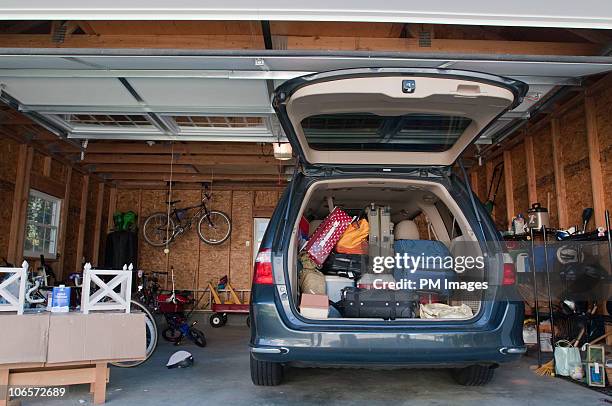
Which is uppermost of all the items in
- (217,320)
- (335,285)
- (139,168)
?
(139,168)

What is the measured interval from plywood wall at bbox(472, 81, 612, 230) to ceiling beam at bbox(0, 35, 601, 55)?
0.94 metres

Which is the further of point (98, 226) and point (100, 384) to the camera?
point (98, 226)

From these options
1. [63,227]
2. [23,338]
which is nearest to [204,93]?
[23,338]

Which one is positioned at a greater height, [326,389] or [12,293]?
[12,293]

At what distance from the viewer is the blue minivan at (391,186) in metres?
2.39

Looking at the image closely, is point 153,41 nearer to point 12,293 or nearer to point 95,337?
point 12,293

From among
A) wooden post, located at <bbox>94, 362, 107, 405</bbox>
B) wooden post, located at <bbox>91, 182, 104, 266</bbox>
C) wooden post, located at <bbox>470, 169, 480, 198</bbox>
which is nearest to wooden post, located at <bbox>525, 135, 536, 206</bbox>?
wooden post, located at <bbox>470, 169, 480, 198</bbox>

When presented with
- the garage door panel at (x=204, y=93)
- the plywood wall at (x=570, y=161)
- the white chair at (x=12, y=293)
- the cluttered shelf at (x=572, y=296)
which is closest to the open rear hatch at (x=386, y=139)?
the garage door panel at (x=204, y=93)

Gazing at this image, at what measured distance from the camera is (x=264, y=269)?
8.68ft

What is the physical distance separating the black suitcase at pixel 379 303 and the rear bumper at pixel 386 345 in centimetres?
25

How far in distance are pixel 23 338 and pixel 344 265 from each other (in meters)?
2.05

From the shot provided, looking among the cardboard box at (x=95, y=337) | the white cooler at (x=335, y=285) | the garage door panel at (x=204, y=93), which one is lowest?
the cardboard box at (x=95, y=337)

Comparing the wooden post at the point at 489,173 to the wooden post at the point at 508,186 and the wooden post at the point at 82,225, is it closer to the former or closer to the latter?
the wooden post at the point at 508,186

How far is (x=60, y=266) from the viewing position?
24.4 feet
